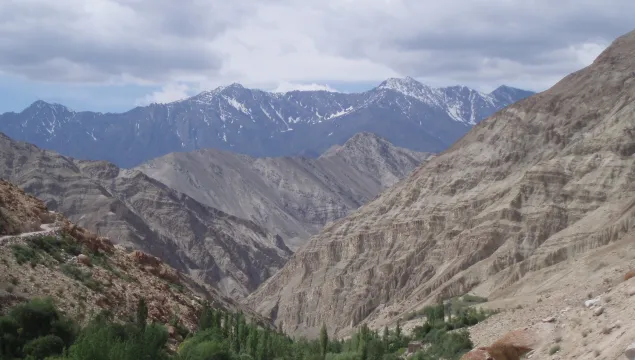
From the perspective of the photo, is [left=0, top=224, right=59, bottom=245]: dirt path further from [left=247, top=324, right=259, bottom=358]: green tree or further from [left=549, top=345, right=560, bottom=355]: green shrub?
[left=549, top=345, right=560, bottom=355]: green shrub

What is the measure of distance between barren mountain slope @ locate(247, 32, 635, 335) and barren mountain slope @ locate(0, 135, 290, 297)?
3158 cm

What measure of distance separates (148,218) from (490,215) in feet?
327

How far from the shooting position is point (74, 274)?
39719 millimetres

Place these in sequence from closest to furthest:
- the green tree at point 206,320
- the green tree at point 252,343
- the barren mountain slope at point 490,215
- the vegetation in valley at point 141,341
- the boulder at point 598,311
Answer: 1. the boulder at point 598,311
2. the vegetation in valley at point 141,341
3. the green tree at point 252,343
4. the green tree at point 206,320
5. the barren mountain slope at point 490,215

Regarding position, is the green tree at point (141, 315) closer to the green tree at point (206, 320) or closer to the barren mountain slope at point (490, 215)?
the green tree at point (206, 320)

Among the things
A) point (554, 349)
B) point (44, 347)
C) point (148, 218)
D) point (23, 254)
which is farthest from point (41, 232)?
point (148, 218)

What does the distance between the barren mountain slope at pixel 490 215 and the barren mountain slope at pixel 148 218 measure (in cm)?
3158

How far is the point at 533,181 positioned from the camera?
3910 inches

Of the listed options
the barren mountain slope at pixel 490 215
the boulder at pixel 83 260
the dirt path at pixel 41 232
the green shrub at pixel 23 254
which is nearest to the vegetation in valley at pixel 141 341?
the green shrub at pixel 23 254

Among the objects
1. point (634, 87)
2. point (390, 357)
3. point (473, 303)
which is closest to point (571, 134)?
point (634, 87)

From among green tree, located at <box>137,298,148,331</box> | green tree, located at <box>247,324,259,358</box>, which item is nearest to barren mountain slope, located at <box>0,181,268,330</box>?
green tree, located at <box>137,298,148,331</box>

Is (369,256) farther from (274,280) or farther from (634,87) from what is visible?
(634,87)

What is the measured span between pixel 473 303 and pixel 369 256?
38.3m

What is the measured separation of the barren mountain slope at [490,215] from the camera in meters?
90.8
